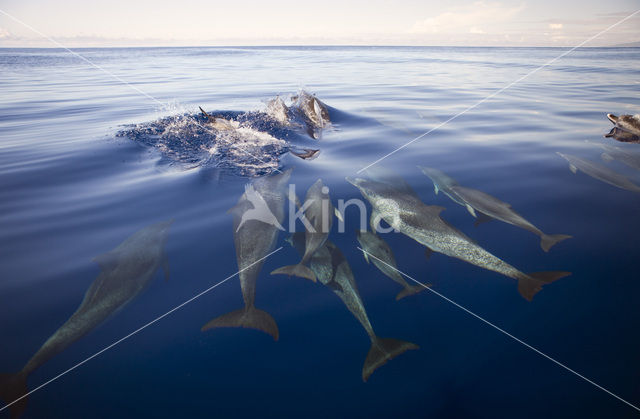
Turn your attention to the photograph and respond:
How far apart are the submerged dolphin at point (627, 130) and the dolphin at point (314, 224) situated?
874cm

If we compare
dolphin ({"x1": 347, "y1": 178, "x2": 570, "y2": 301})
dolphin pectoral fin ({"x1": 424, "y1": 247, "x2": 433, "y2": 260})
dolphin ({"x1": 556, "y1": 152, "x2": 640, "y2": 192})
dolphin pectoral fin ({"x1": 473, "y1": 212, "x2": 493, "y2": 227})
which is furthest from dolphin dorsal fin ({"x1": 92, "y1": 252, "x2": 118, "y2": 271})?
dolphin ({"x1": 556, "y1": 152, "x2": 640, "y2": 192})

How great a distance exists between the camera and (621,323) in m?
3.29

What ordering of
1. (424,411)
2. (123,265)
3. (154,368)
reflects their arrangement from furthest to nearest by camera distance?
(123,265)
(154,368)
(424,411)

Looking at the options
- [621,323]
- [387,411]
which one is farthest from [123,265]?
[621,323]

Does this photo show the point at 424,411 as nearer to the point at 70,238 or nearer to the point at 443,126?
the point at 70,238

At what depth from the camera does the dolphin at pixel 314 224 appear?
411cm

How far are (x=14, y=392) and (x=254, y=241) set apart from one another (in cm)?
284

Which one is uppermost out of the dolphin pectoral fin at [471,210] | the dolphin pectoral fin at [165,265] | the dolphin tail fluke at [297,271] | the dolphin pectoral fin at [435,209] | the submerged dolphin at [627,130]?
the submerged dolphin at [627,130]

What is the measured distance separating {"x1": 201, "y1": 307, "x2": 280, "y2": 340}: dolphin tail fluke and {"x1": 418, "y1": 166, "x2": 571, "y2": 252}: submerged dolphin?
3932 mm

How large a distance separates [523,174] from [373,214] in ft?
12.6

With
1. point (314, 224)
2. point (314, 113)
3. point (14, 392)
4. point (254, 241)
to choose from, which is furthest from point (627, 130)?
point (14, 392)

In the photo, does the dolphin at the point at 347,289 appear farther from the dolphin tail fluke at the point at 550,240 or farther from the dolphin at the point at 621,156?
the dolphin at the point at 621,156

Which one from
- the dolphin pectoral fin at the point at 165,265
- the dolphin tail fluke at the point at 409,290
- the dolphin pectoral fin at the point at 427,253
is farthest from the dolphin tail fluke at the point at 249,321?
the dolphin pectoral fin at the point at 427,253

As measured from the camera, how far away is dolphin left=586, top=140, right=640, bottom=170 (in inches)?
276
